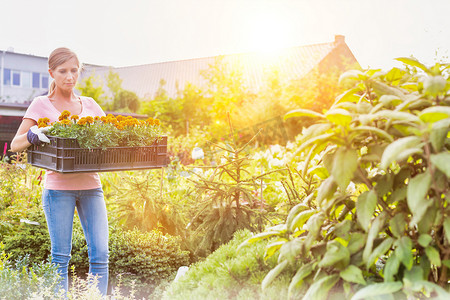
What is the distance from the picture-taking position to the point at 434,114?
108 centimetres

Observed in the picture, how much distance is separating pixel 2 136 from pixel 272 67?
272 inches

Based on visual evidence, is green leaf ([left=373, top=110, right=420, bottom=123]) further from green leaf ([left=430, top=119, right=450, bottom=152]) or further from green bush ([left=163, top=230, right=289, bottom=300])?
green bush ([left=163, top=230, right=289, bottom=300])

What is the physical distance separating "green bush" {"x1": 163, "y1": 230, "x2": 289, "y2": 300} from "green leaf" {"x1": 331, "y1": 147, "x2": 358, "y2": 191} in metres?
0.49

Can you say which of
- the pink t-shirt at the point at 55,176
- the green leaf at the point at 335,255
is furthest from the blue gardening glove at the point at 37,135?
the green leaf at the point at 335,255

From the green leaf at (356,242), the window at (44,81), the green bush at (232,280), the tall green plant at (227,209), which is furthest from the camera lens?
the window at (44,81)

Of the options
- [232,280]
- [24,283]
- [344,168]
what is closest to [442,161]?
[344,168]

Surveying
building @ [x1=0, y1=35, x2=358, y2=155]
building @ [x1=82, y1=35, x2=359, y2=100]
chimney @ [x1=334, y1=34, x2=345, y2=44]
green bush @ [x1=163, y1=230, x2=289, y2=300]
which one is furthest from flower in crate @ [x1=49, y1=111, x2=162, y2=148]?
chimney @ [x1=334, y1=34, x2=345, y2=44]

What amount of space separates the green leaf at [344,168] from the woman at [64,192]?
1779 millimetres

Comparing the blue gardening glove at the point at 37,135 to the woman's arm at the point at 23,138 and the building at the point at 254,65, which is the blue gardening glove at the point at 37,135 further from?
the building at the point at 254,65

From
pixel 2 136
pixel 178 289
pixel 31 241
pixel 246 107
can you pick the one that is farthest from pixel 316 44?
pixel 178 289

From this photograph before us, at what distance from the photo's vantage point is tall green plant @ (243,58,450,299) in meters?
1.06

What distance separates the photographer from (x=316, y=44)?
19.9 m

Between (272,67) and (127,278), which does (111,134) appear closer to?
(127,278)

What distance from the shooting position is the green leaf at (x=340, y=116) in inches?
44.2
